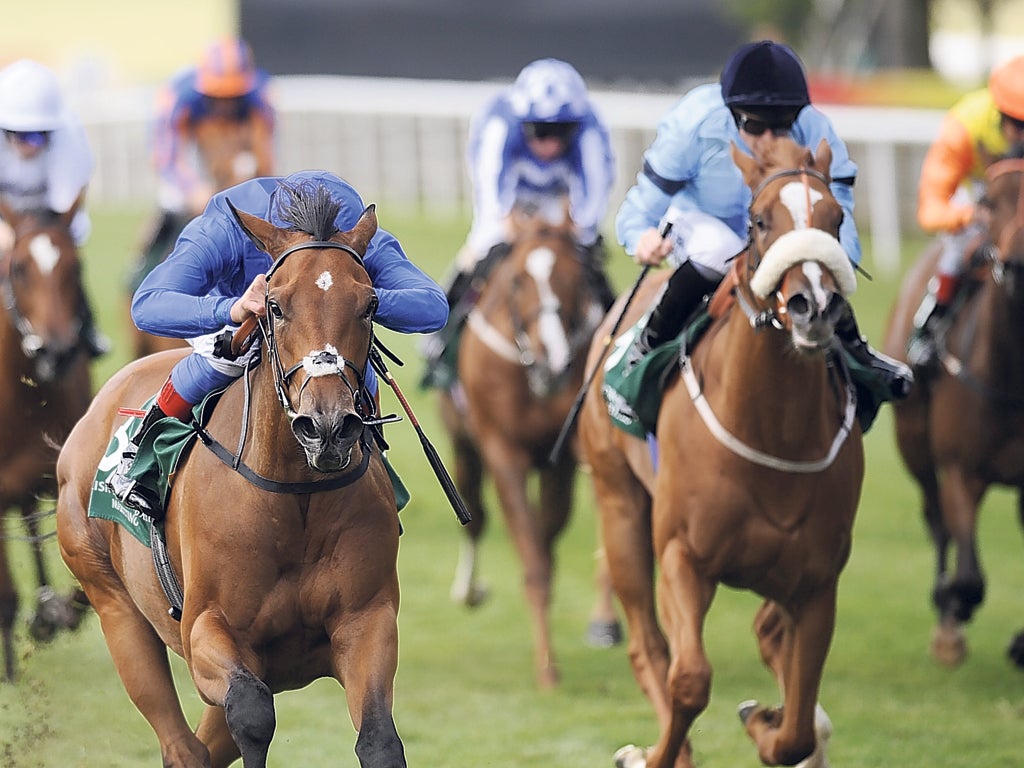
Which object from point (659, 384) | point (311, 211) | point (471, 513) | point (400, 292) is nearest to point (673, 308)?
point (659, 384)

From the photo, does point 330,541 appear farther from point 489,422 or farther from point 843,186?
point 489,422

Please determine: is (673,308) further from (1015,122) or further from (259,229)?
(1015,122)

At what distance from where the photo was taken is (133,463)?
453 centimetres

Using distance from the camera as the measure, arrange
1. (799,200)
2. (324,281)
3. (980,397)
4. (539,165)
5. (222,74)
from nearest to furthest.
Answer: (324,281), (799,200), (980,397), (539,165), (222,74)

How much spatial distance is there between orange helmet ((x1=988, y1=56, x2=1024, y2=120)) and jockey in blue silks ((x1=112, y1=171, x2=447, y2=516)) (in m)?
3.25

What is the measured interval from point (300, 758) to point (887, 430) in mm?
8173

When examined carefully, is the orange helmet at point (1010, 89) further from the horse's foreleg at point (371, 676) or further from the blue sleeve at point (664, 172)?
the horse's foreleg at point (371, 676)

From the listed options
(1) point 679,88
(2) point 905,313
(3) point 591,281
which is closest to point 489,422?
(3) point 591,281

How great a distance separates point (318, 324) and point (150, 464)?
35.4 inches

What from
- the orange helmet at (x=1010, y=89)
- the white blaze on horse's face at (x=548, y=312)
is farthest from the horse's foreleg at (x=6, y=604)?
the orange helmet at (x=1010, y=89)

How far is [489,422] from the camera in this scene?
7910mm

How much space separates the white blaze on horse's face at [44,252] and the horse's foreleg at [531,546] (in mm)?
2021

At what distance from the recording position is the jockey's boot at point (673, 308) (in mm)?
5379

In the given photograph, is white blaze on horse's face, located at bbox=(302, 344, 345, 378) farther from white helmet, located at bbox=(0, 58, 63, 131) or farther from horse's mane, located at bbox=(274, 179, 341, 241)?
white helmet, located at bbox=(0, 58, 63, 131)
